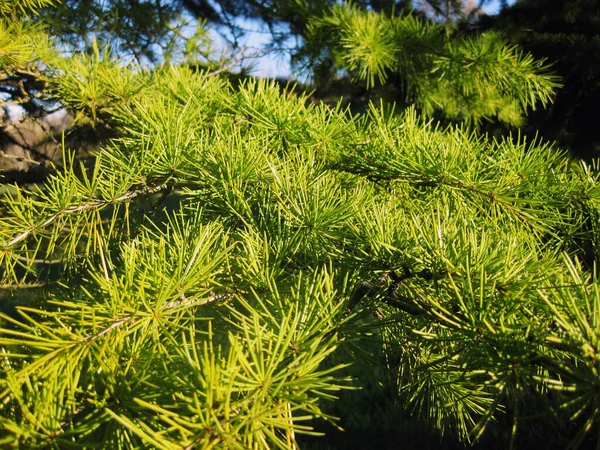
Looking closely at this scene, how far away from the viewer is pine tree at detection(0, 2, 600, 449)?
233mm

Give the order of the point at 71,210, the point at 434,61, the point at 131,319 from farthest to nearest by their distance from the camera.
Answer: the point at 434,61, the point at 71,210, the point at 131,319

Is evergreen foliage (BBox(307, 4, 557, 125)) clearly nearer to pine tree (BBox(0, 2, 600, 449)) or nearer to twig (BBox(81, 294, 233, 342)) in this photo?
pine tree (BBox(0, 2, 600, 449))

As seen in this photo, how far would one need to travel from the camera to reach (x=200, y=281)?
296 mm

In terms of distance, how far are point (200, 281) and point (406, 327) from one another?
0.16m

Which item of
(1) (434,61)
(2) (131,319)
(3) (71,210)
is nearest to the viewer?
(2) (131,319)

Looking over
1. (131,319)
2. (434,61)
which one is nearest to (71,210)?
(131,319)

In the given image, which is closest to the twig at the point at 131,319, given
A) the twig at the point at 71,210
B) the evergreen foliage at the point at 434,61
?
the twig at the point at 71,210

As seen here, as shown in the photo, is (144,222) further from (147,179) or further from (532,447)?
(532,447)

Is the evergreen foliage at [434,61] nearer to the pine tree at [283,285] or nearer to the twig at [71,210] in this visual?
the pine tree at [283,285]

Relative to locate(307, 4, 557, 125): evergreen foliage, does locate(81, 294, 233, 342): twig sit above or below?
below

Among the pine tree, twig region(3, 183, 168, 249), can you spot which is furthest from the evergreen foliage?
twig region(3, 183, 168, 249)

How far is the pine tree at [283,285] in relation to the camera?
233mm

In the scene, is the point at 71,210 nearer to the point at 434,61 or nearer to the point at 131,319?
the point at 131,319

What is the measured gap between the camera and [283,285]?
0.36 metres
